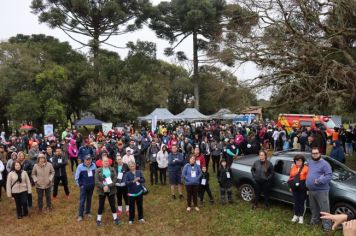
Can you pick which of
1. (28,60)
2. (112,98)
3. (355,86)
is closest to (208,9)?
(112,98)

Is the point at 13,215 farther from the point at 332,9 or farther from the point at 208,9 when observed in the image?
the point at 208,9

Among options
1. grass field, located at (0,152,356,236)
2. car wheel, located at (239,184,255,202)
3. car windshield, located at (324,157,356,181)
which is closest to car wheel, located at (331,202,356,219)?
grass field, located at (0,152,356,236)

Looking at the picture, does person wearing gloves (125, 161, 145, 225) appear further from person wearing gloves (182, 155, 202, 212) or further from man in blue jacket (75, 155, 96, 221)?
person wearing gloves (182, 155, 202, 212)

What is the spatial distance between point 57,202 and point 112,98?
73.0 ft

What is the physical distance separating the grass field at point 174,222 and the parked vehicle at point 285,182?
1.30 ft

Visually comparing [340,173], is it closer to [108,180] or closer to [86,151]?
[108,180]

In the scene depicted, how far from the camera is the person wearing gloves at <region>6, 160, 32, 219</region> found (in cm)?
814

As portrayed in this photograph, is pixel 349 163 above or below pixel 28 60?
below

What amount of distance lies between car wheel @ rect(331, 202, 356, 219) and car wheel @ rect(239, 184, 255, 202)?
225 cm

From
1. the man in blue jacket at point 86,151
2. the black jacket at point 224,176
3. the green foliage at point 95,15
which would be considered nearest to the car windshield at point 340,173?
the black jacket at point 224,176

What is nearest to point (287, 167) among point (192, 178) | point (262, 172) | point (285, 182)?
point (285, 182)

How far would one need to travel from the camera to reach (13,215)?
28.7 feet

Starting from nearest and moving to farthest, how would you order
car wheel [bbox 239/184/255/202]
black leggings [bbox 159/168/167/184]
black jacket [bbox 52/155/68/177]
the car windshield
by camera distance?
1. the car windshield
2. car wheel [bbox 239/184/255/202]
3. black jacket [bbox 52/155/68/177]
4. black leggings [bbox 159/168/167/184]

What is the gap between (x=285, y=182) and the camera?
7.92 meters
